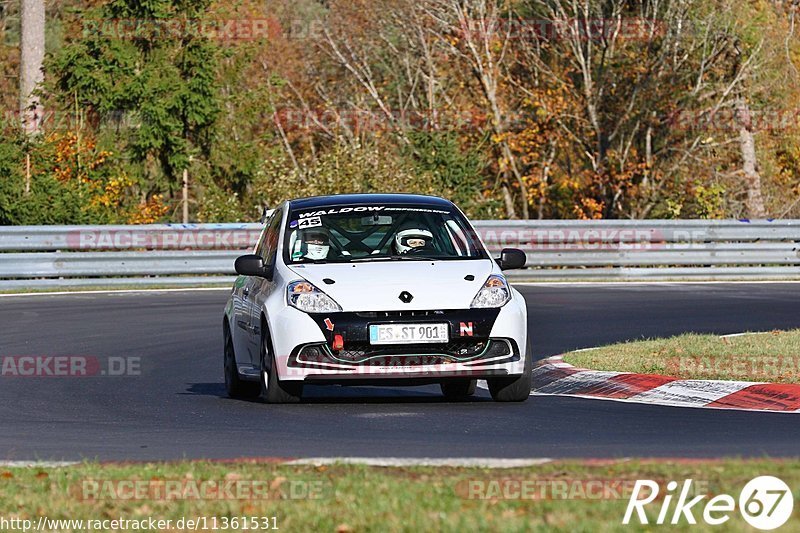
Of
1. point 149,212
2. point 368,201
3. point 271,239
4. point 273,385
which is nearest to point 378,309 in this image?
point 273,385

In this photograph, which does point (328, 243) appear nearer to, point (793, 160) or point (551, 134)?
point (551, 134)

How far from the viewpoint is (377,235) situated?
484 inches

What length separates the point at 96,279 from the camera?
25891 millimetres

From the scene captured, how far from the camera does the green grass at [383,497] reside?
19.9ft

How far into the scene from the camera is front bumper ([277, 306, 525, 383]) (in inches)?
429

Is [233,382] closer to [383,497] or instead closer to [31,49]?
[383,497]

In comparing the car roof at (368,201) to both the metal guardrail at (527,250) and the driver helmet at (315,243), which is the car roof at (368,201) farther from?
the metal guardrail at (527,250)

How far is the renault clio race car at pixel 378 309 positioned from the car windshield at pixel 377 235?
0.01 meters

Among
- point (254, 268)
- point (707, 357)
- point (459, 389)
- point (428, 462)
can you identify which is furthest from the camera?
point (707, 357)

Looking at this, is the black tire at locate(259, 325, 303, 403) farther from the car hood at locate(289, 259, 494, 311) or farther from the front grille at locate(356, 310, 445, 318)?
the front grille at locate(356, 310, 445, 318)

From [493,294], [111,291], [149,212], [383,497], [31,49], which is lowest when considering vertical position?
[111,291]

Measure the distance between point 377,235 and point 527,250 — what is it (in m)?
15.3

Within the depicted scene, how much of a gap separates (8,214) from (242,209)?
682 centimetres

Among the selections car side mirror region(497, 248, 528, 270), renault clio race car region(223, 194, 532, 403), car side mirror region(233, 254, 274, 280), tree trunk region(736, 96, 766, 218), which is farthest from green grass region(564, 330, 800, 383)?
tree trunk region(736, 96, 766, 218)
